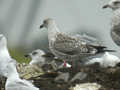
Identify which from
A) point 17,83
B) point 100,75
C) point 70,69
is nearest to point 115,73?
point 100,75

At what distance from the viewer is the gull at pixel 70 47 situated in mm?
8445

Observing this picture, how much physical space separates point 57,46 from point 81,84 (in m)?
1.32

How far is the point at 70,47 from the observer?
8.55 m

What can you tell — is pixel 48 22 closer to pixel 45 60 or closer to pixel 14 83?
pixel 45 60

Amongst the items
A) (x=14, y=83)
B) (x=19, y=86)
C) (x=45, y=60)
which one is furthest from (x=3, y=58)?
(x=19, y=86)

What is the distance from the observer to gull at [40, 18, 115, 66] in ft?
27.7

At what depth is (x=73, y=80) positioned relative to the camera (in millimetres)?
7590

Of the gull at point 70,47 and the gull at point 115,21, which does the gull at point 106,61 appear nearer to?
the gull at point 70,47

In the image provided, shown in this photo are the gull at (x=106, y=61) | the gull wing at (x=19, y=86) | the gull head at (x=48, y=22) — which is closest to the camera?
the gull wing at (x=19, y=86)

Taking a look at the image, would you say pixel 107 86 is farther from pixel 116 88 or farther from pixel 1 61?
pixel 1 61

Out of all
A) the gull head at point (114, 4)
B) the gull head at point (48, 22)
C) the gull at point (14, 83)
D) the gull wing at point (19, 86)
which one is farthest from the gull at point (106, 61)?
the gull wing at point (19, 86)

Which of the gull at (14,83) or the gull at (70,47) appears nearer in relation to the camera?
the gull at (14,83)

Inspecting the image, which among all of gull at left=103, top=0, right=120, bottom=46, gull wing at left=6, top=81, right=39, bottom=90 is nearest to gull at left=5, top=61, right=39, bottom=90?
gull wing at left=6, top=81, right=39, bottom=90

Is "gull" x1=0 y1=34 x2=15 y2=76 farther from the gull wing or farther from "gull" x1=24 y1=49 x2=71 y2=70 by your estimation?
the gull wing
